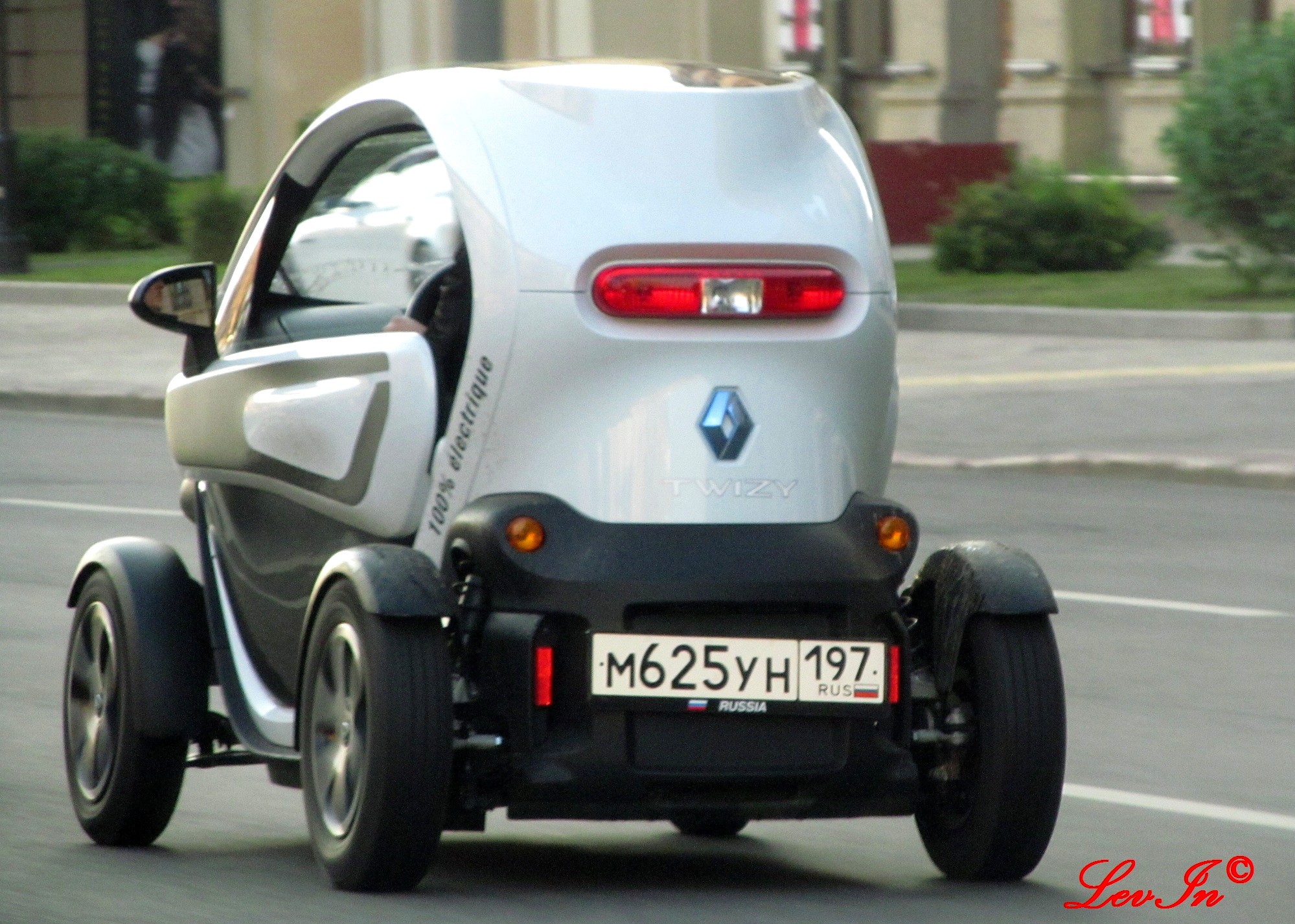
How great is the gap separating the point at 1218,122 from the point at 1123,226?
8.99 ft

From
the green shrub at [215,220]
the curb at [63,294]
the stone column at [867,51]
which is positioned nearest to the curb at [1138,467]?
the curb at [63,294]

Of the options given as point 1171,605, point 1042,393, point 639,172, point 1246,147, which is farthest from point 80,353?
point 639,172

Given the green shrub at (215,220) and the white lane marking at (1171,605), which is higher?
the green shrub at (215,220)

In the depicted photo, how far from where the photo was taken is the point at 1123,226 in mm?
24344

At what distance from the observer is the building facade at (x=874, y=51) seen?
1230 inches

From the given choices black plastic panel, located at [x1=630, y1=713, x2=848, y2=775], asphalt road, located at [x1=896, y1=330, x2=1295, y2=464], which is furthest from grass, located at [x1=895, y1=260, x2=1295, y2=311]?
black plastic panel, located at [x1=630, y1=713, x2=848, y2=775]

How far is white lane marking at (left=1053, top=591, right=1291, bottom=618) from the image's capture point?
30.6 feet

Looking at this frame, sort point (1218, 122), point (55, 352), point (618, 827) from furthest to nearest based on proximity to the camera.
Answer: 1. point (1218, 122)
2. point (55, 352)
3. point (618, 827)

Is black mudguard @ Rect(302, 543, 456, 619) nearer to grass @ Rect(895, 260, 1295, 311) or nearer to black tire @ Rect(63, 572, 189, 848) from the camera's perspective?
black tire @ Rect(63, 572, 189, 848)

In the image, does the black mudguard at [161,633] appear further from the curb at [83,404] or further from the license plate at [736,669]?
the curb at [83,404]

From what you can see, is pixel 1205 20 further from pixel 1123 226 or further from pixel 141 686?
pixel 141 686

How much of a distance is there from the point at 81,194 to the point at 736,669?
25.2m

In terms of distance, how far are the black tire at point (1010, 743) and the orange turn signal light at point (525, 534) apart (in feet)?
2.68

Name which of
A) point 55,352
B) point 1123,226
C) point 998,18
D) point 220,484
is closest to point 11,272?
point 55,352
